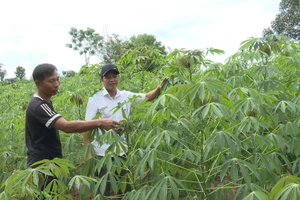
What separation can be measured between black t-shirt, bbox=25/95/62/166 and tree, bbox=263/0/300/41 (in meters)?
20.9

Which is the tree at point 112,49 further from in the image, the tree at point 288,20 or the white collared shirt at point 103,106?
the white collared shirt at point 103,106

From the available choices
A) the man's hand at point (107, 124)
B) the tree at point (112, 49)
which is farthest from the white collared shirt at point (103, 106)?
the tree at point (112, 49)

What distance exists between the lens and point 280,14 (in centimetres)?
2266

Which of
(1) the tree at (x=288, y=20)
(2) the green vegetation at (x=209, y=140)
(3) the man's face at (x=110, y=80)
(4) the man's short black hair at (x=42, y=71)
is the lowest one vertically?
(2) the green vegetation at (x=209, y=140)

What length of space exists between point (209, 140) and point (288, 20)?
22.0 metres

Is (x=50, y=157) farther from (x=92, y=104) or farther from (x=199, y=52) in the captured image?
(x=199, y=52)

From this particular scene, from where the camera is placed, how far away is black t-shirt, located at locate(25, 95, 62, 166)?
2523 mm

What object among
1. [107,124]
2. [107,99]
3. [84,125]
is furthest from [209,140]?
[107,99]

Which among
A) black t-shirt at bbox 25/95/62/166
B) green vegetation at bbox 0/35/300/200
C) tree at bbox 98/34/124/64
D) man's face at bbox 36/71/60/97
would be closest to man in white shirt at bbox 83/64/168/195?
green vegetation at bbox 0/35/300/200

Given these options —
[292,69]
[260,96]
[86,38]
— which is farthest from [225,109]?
[86,38]

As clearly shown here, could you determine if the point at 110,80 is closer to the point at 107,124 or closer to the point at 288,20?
the point at 107,124

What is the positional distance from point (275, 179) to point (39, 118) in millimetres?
1408

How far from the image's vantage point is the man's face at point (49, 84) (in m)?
2.55

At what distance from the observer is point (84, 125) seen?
2.43 meters
